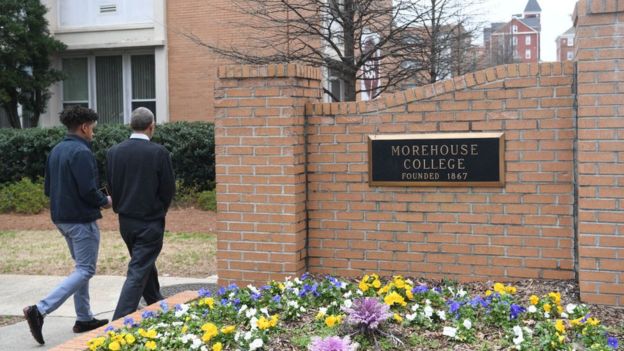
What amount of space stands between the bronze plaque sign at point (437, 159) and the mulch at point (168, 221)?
7112mm

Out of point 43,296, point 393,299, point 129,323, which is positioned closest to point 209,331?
point 129,323

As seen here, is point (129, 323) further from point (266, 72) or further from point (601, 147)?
point (601, 147)

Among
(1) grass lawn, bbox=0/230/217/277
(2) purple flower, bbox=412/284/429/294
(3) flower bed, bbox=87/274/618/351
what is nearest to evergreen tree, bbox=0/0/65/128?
(1) grass lawn, bbox=0/230/217/277

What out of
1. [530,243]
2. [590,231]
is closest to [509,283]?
[530,243]

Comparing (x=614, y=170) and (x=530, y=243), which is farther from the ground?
(x=614, y=170)

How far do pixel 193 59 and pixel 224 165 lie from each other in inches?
507

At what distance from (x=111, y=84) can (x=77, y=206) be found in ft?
47.7

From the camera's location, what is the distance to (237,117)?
20.7 feet

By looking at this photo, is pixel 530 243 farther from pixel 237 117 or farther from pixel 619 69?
pixel 237 117

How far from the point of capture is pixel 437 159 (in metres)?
5.98

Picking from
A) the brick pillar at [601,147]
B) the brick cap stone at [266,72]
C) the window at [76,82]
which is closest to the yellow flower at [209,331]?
the brick cap stone at [266,72]

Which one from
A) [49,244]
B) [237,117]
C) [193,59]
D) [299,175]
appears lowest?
[49,244]

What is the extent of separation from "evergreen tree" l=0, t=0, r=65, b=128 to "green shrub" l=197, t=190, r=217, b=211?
5.99m

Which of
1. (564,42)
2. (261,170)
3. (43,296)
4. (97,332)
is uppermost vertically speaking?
(564,42)
